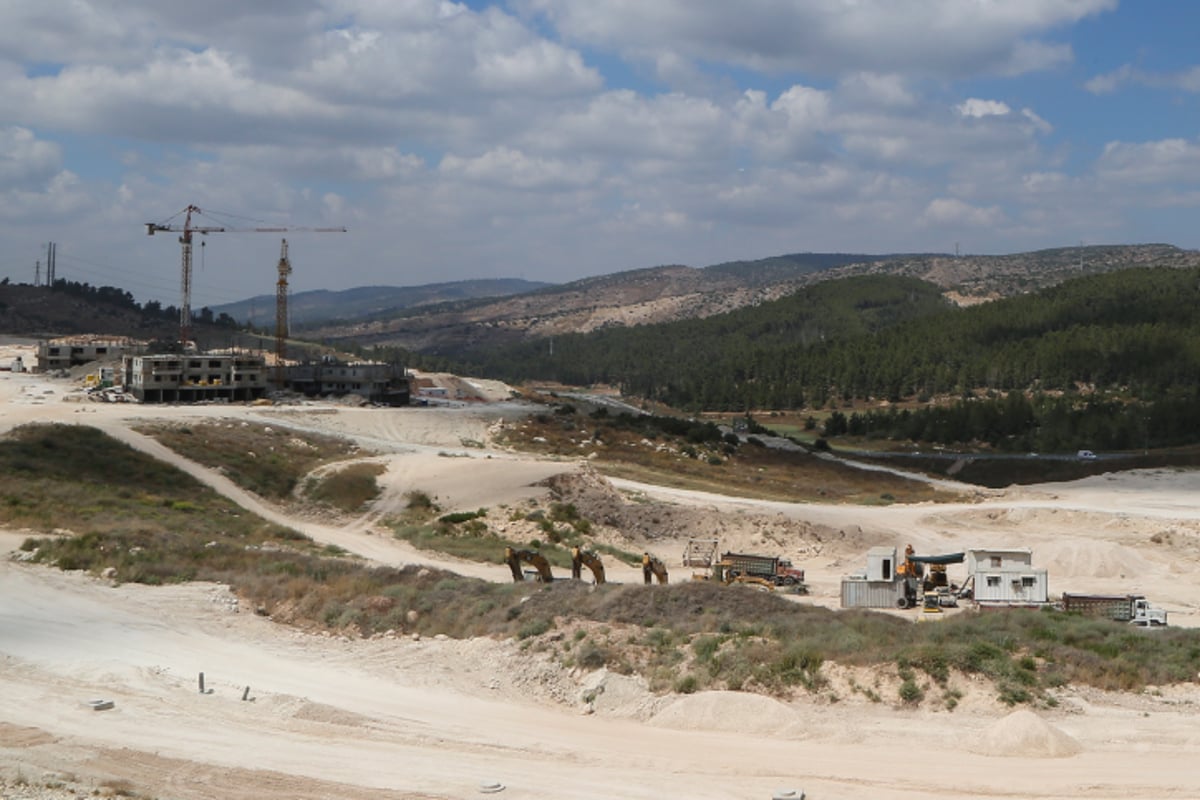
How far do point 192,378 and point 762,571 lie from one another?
73.4 meters

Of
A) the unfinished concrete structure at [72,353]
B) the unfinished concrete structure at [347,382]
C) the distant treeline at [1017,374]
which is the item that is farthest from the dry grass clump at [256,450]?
the distant treeline at [1017,374]

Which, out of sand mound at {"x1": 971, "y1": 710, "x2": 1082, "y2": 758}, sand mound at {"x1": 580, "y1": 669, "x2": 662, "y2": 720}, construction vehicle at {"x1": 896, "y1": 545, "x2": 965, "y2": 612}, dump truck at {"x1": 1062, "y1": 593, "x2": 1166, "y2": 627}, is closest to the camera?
sand mound at {"x1": 971, "y1": 710, "x2": 1082, "y2": 758}

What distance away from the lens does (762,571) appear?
148ft

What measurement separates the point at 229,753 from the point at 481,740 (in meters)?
4.65

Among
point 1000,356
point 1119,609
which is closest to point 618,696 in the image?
point 1119,609

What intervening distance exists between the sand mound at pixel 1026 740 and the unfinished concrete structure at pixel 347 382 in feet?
326

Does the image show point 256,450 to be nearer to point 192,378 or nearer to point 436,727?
point 192,378

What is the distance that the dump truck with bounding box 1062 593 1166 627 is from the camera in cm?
3709

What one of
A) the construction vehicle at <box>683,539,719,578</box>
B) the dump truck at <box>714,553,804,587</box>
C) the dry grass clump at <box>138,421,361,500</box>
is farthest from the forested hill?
the dump truck at <box>714,553,804,587</box>

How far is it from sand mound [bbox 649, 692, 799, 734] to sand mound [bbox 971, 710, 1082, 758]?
364 cm

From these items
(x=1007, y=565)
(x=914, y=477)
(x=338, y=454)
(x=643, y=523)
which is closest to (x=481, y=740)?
(x=1007, y=565)

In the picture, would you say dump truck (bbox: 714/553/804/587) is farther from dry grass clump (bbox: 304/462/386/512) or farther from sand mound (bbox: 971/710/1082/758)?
sand mound (bbox: 971/710/1082/758)

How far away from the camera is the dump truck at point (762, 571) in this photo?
147 ft

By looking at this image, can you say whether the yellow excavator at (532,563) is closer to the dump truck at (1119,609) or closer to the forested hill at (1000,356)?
the dump truck at (1119,609)
